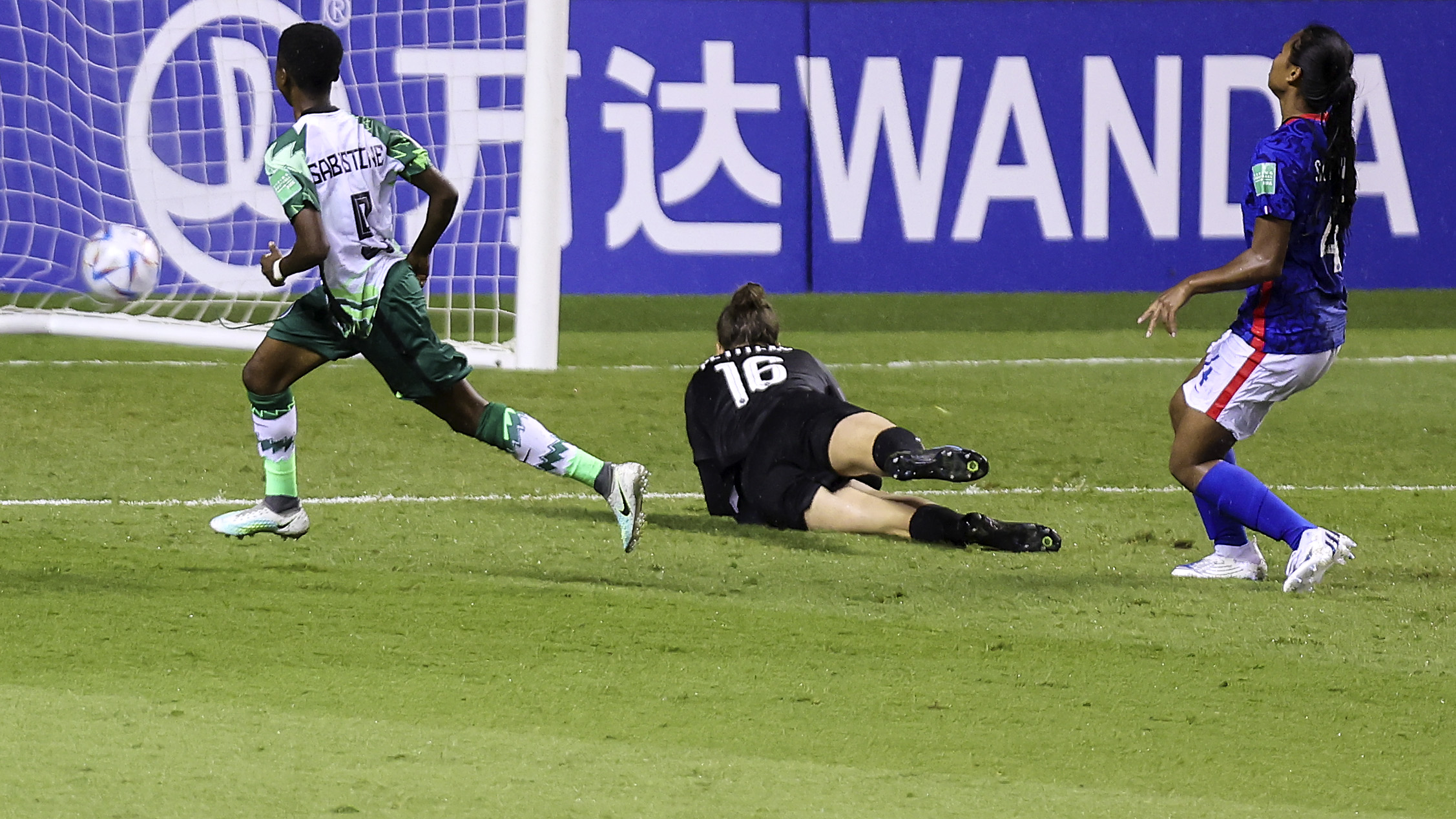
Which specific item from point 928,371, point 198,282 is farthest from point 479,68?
point 928,371

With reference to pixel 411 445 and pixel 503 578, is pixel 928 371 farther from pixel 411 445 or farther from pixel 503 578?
pixel 503 578

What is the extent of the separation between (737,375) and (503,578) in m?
1.25

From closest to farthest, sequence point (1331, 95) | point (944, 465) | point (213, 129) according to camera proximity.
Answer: point (1331, 95) → point (944, 465) → point (213, 129)

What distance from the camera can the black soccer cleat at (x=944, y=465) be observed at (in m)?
5.16

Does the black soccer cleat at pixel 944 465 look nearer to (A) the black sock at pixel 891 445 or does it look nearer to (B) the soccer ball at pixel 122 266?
(A) the black sock at pixel 891 445

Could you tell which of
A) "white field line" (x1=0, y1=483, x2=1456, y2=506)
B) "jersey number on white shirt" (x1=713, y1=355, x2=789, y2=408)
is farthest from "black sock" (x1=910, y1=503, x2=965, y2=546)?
"white field line" (x1=0, y1=483, x2=1456, y2=506)

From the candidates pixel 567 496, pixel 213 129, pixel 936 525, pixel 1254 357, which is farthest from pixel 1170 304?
pixel 213 129

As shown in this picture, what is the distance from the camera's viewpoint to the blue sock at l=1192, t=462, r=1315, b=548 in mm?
4914

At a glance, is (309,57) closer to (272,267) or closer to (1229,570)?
(272,267)

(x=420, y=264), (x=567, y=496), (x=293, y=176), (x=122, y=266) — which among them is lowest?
(x=567, y=496)

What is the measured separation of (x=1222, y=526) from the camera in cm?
521

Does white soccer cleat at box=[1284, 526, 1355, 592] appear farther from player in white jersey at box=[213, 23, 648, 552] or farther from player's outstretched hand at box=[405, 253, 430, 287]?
player's outstretched hand at box=[405, 253, 430, 287]

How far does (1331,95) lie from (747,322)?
2045 millimetres

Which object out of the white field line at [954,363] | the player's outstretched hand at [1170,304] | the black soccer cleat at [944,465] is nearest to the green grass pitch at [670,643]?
the black soccer cleat at [944,465]
